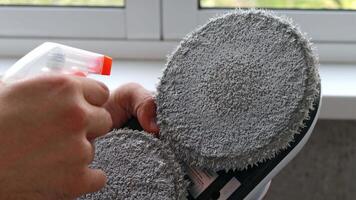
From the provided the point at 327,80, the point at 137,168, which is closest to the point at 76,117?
the point at 137,168

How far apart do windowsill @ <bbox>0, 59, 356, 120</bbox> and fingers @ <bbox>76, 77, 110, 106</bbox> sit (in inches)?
10.4

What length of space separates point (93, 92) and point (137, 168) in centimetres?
13

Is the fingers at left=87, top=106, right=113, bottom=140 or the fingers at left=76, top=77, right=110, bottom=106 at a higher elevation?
the fingers at left=76, top=77, right=110, bottom=106

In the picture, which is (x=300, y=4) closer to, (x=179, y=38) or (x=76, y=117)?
(x=179, y=38)

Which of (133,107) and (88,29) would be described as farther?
(88,29)

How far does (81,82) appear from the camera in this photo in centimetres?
54

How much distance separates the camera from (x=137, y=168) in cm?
64

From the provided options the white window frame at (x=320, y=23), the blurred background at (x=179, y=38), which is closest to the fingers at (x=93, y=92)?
the blurred background at (x=179, y=38)

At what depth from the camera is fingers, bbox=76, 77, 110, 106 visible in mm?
542

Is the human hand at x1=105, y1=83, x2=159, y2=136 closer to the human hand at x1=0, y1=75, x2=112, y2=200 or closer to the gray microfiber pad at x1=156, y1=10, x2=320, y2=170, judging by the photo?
the gray microfiber pad at x1=156, y1=10, x2=320, y2=170

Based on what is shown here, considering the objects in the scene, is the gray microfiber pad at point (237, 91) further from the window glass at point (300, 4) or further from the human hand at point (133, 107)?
the window glass at point (300, 4)

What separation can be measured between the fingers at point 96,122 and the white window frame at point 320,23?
1.63 feet

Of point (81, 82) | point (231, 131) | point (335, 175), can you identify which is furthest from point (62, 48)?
point (335, 175)

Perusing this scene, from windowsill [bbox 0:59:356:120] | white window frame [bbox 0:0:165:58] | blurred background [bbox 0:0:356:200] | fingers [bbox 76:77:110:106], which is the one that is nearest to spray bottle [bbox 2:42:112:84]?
fingers [bbox 76:77:110:106]
